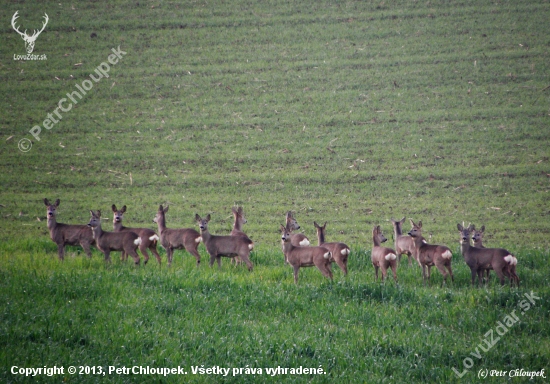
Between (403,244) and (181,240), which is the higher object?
(181,240)

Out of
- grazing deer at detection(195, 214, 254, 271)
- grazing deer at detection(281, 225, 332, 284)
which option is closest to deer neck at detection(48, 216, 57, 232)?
grazing deer at detection(195, 214, 254, 271)

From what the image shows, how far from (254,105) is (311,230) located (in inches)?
359

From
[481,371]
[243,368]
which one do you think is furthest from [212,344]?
[481,371]

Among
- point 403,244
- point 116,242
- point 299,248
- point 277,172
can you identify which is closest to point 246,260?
point 299,248

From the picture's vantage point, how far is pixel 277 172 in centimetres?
2362

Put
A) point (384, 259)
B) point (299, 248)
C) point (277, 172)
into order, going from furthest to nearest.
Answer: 1. point (277, 172)
2. point (299, 248)
3. point (384, 259)

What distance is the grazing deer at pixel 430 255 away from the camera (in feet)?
47.7

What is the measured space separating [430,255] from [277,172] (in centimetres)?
970

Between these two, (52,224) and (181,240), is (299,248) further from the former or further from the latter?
(52,224)

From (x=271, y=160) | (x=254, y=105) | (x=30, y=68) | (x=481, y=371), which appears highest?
(x=30, y=68)

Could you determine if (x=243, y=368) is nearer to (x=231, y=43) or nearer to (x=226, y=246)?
(x=226, y=246)

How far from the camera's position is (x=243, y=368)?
10.4 m

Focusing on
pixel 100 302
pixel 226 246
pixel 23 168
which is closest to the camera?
pixel 100 302

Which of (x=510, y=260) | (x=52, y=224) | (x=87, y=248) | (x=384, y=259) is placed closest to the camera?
(x=510, y=260)
